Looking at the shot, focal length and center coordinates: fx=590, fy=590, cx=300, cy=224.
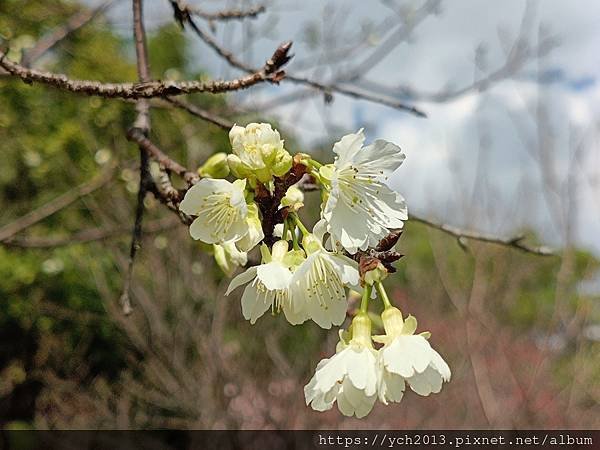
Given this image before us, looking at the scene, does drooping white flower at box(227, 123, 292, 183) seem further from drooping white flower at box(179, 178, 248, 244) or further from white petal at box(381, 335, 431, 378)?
white petal at box(381, 335, 431, 378)

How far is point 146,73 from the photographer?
1.30m

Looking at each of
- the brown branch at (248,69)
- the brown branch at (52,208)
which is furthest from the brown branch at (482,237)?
the brown branch at (52,208)

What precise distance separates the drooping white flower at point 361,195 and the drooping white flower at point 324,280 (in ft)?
0.08

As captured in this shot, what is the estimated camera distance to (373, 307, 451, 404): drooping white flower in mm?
739

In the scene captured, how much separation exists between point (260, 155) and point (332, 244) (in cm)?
14

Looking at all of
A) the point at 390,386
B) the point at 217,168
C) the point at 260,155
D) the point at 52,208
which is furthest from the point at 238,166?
the point at 52,208

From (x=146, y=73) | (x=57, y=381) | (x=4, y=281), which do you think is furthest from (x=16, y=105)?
(x=146, y=73)

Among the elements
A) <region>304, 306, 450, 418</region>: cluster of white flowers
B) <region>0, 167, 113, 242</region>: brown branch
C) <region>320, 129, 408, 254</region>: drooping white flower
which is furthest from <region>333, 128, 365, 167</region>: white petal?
<region>0, 167, 113, 242</region>: brown branch

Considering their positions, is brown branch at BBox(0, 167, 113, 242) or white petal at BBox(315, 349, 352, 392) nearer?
white petal at BBox(315, 349, 352, 392)

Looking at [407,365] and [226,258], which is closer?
[407,365]

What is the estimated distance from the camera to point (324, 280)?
0.77 m

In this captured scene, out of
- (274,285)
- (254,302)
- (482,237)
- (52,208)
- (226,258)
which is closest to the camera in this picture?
(274,285)

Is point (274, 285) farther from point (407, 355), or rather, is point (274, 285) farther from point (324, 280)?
point (407, 355)

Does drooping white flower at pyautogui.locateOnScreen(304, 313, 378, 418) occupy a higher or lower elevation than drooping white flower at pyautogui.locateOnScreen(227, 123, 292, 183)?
lower
